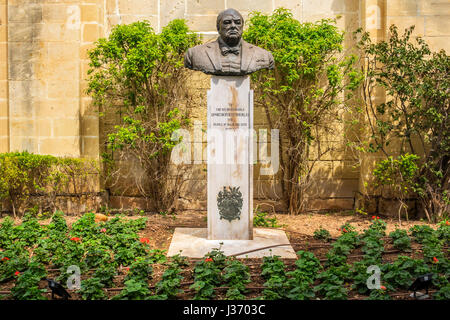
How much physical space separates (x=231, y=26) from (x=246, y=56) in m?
0.40

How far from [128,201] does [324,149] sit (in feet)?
10.8

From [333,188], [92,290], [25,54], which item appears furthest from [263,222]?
[25,54]

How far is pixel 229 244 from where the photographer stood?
6.06 metres

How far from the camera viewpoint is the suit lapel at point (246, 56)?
19.9ft

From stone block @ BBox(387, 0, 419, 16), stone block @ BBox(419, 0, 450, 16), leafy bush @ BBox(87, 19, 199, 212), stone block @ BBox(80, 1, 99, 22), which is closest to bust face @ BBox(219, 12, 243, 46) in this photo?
leafy bush @ BBox(87, 19, 199, 212)

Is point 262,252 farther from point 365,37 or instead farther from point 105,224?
point 365,37

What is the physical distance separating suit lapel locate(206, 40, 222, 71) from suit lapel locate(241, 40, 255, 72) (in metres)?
0.28

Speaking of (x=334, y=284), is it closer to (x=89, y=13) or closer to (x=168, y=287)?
(x=168, y=287)

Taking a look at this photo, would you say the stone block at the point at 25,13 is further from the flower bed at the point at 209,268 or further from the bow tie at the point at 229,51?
the bow tie at the point at 229,51

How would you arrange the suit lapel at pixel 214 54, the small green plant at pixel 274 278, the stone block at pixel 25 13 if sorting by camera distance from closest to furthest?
the small green plant at pixel 274 278, the suit lapel at pixel 214 54, the stone block at pixel 25 13

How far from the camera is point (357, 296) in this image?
4.45 metres

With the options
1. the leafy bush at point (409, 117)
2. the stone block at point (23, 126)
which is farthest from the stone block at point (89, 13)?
the leafy bush at point (409, 117)
